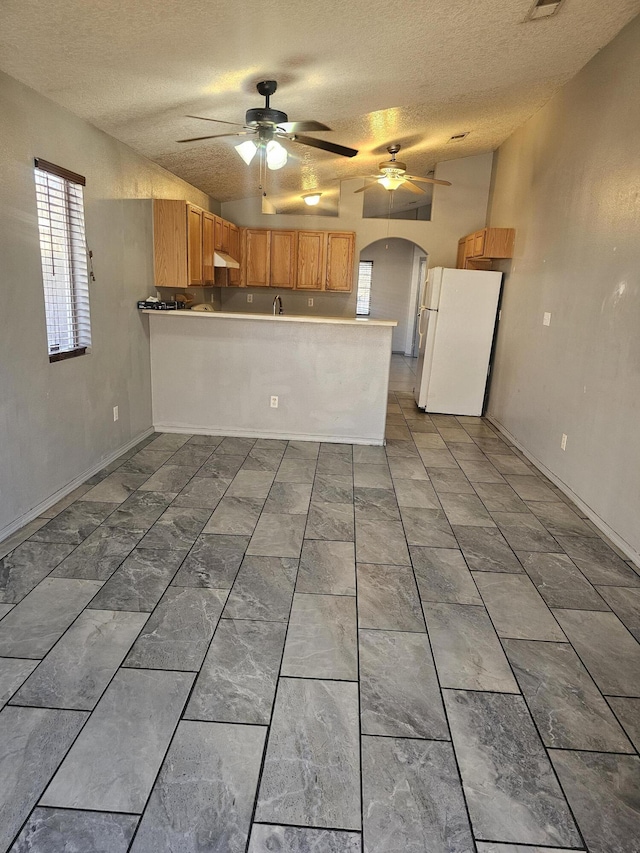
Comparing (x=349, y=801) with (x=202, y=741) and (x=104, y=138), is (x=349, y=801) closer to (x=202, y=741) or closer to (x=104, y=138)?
(x=202, y=741)

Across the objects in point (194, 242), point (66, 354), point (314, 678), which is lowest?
point (314, 678)

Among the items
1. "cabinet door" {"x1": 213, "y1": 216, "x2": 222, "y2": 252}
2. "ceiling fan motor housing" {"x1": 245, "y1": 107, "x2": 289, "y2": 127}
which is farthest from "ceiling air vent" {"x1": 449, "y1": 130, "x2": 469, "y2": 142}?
"ceiling fan motor housing" {"x1": 245, "y1": 107, "x2": 289, "y2": 127}

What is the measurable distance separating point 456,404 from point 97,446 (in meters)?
4.03

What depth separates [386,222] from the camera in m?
7.29

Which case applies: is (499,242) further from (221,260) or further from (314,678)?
(314,678)

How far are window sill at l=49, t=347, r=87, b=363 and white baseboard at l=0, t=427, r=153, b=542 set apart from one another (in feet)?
2.73

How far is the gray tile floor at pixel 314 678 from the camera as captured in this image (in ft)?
4.75

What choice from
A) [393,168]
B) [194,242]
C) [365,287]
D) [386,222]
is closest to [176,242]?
[194,242]

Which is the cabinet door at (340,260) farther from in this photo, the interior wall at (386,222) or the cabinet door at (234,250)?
the cabinet door at (234,250)

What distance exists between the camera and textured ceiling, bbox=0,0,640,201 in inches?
→ 95.6

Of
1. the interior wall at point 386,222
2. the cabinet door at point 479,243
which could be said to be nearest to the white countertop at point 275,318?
the cabinet door at point 479,243

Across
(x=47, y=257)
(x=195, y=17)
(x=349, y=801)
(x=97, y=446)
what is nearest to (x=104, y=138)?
(x=47, y=257)

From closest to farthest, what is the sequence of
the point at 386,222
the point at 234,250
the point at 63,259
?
the point at 63,259
the point at 234,250
the point at 386,222

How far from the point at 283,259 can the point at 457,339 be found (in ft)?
9.17
